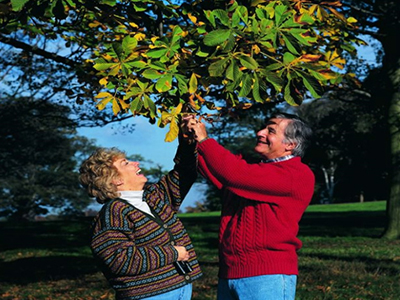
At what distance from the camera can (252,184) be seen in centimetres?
324

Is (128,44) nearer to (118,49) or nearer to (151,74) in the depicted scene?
(118,49)

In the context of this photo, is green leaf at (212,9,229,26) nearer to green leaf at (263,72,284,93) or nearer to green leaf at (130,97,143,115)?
green leaf at (263,72,284,93)

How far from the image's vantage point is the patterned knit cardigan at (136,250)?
328 centimetres

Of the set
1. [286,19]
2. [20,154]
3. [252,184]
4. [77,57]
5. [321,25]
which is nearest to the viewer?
[252,184]

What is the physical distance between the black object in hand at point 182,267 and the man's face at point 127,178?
53 centimetres

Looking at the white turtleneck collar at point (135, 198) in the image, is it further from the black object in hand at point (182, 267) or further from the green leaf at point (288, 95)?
the green leaf at point (288, 95)

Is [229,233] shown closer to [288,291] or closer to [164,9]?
[288,291]

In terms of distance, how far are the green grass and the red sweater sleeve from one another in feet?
15.3

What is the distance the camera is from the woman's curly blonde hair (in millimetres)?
3473

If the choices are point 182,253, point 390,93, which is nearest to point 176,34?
point 182,253

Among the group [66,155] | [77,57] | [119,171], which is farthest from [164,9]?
[66,155]

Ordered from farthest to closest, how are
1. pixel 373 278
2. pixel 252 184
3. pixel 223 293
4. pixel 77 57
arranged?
pixel 77 57, pixel 373 278, pixel 223 293, pixel 252 184

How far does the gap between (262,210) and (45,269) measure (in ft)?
33.1

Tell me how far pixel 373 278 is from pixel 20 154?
3577cm
